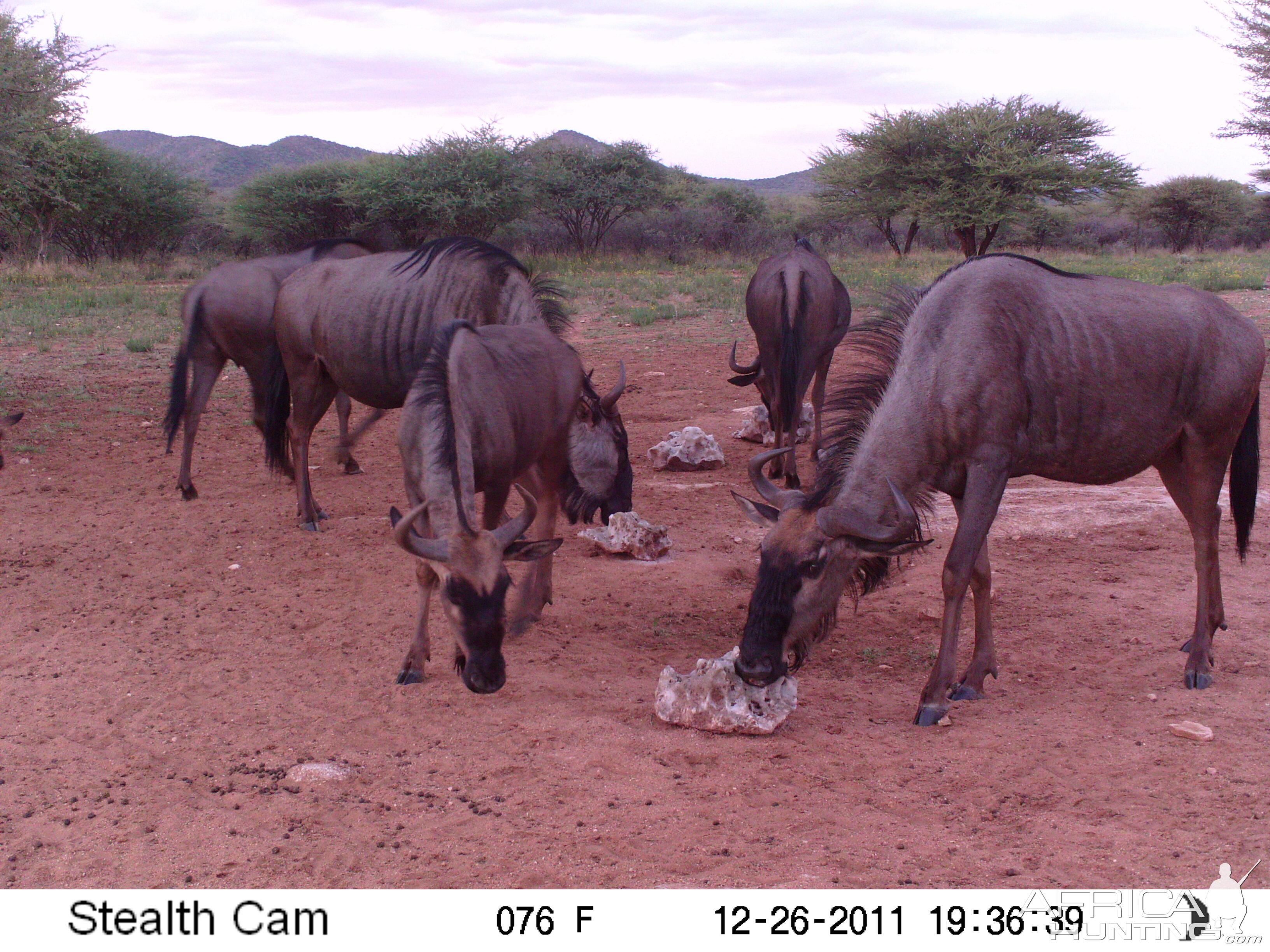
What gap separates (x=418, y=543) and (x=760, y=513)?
1.25 meters

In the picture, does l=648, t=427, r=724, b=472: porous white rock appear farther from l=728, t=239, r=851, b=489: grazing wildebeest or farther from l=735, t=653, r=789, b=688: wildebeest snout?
l=735, t=653, r=789, b=688: wildebeest snout

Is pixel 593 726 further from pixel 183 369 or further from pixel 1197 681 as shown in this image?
pixel 183 369

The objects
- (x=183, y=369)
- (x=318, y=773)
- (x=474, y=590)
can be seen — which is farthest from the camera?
(x=183, y=369)

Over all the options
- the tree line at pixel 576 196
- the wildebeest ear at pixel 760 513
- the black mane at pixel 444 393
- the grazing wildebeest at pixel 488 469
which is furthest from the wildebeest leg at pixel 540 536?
the tree line at pixel 576 196

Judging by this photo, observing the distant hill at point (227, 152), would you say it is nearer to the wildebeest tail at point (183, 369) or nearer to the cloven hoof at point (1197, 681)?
the wildebeest tail at point (183, 369)

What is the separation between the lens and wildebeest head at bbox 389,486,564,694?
3.48 metres

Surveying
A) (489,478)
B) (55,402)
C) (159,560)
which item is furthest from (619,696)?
(55,402)

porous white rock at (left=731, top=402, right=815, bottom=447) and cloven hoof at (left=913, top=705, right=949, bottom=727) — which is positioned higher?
porous white rock at (left=731, top=402, right=815, bottom=447)

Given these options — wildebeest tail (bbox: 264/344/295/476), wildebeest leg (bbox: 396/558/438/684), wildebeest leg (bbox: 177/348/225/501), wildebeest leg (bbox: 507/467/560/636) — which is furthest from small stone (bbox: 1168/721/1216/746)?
wildebeest leg (bbox: 177/348/225/501)

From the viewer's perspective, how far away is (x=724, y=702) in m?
3.70

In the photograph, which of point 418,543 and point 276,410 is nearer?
point 418,543

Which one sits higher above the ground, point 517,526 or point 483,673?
point 517,526

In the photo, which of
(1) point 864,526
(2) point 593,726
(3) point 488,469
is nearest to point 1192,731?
(1) point 864,526

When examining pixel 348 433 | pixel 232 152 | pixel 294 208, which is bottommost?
pixel 348 433
